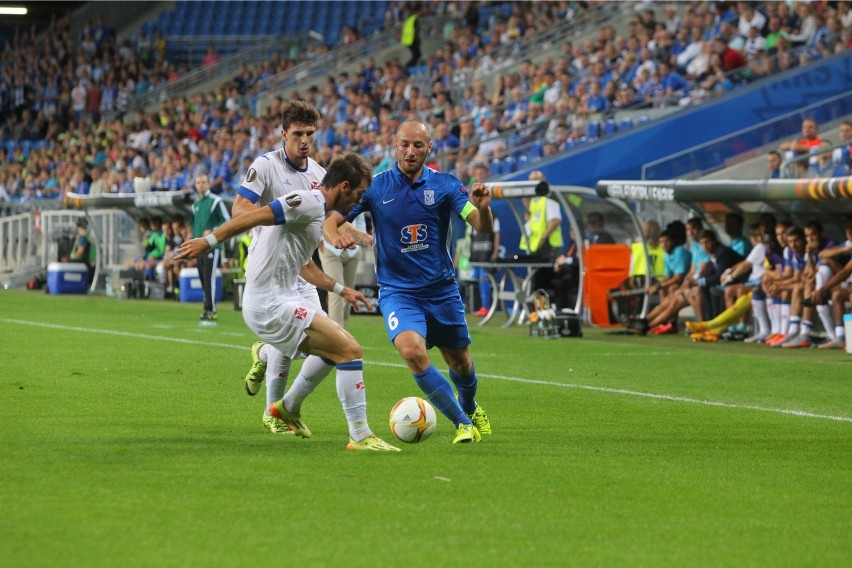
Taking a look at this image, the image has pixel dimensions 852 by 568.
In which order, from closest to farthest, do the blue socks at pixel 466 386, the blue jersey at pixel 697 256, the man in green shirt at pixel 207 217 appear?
1. the blue socks at pixel 466 386
2. the blue jersey at pixel 697 256
3. the man in green shirt at pixel 207 217

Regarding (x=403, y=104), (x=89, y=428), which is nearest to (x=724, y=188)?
(x=89, y=428)

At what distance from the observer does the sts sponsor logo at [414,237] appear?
864 cm

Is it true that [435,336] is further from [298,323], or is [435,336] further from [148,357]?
[148,357]

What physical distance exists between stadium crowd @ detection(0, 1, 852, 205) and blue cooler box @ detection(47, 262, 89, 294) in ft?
11.7

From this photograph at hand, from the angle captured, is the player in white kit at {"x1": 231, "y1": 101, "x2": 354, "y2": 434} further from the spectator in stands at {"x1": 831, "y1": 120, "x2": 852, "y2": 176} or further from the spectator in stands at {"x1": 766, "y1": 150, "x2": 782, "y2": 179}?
the spectator in stands at {"x1": 766, "y1": 150, "x2": 782, "y2": 179}

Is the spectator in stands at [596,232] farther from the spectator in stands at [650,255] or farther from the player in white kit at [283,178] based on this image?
the player in white kit at [283,178]

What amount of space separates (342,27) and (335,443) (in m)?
36.1

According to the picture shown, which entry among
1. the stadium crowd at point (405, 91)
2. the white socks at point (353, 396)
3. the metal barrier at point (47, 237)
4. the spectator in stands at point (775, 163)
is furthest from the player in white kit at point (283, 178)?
the metal barrier at point (47, 237)

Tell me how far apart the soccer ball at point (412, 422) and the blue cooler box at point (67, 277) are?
2281cm

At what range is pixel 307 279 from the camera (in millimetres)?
8391

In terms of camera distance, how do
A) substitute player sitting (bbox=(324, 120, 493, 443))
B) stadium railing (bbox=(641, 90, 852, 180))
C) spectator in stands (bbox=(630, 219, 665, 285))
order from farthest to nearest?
stadium railing (bbox=(641, 90, 852, 180)) < spectator in stands (bbox=(630, 219, 665, 285)) < substitute player sitting (bbox=(324, 120, 493, 443))

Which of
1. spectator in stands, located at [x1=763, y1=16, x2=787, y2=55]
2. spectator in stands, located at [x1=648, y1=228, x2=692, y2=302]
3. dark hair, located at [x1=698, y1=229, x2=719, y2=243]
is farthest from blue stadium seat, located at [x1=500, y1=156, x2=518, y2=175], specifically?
dark hair, located at [x1=698, y1=229, x2=719, y2=243]

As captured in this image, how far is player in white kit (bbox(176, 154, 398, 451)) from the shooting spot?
25.6 feet

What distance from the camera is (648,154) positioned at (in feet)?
77.8
